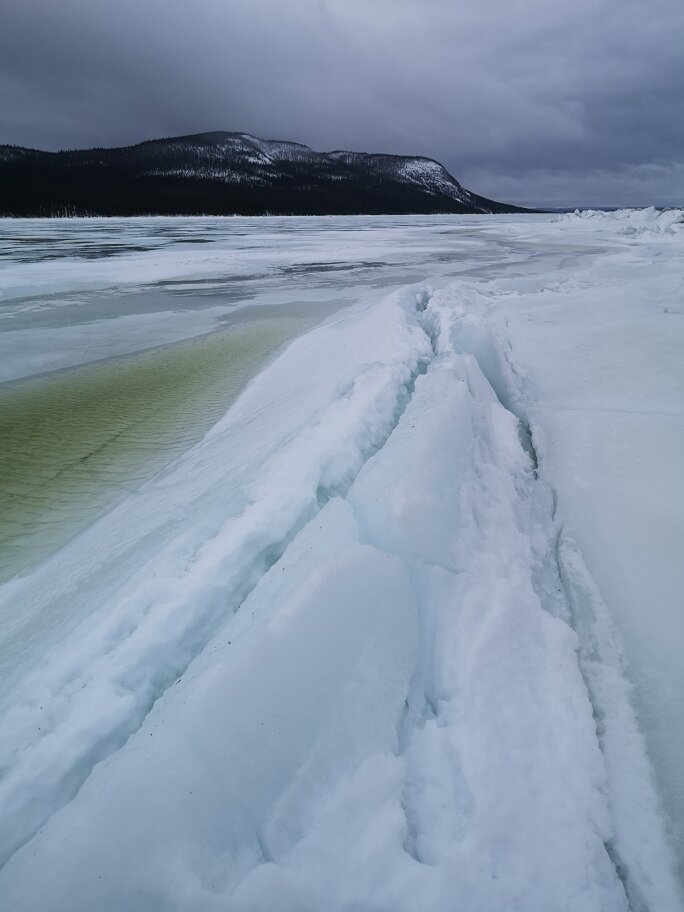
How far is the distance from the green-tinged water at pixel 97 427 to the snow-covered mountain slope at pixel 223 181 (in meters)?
69.0

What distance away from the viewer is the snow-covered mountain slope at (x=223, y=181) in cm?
6919

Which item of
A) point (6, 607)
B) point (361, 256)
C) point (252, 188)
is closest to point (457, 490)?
point (6, 607)

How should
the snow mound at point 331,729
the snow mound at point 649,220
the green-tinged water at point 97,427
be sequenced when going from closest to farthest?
the snow mound at point 331,729, the green-tinged water at point 97,427, the snow mound at point 649,220

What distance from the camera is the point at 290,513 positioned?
2316mm

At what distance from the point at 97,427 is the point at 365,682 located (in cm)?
408

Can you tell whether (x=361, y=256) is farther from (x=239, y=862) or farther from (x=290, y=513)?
(x=239, y=862)

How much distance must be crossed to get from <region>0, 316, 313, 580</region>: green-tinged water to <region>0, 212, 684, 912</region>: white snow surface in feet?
1.43

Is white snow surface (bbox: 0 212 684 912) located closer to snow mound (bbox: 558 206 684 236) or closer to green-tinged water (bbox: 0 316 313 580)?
green-tinged water (bbox: 0 316 313 580)

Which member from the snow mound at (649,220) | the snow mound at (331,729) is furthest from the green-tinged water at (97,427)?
the snow mound at (649,220)

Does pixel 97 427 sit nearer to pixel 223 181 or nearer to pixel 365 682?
pixel 365 682

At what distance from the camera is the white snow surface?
1.22 meters

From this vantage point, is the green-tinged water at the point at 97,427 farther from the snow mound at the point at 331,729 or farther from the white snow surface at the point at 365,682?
the snow mound at the point at 331,729

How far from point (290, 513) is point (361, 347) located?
327cm

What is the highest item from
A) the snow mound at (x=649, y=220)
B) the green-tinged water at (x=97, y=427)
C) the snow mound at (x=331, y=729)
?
the snow mound at (x=649, y=220)
